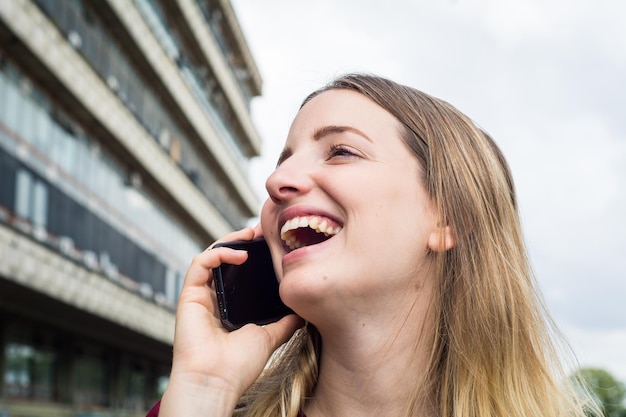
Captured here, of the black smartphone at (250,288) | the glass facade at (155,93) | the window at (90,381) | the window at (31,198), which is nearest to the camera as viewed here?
the black smartphone at (250,288)

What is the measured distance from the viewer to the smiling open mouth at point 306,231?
2658mm

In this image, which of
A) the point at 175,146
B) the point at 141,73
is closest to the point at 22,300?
the point at 141,73

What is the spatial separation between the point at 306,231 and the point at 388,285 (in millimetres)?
337

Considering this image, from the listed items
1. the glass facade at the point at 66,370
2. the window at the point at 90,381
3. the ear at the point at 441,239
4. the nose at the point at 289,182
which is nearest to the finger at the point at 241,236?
the nose at the point at 289,182

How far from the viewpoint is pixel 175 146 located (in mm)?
29734

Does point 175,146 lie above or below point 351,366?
above

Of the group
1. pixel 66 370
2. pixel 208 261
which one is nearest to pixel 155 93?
pixel 66 370

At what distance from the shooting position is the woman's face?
2.59 m

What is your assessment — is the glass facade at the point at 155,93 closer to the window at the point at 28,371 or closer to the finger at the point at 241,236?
the window at the point at 28,371

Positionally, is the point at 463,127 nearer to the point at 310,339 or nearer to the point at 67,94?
the point at 310,339

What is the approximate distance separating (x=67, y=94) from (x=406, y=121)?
54.7 feet

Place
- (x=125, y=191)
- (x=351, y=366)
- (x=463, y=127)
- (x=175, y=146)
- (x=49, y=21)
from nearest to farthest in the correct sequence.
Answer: (x=351, y=366) < (x=463, y=127) < (x=49, y=21) < (x=125, y=191) < (x=175, y=146)

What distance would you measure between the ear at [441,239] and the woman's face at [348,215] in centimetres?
1

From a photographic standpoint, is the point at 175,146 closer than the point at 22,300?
No
